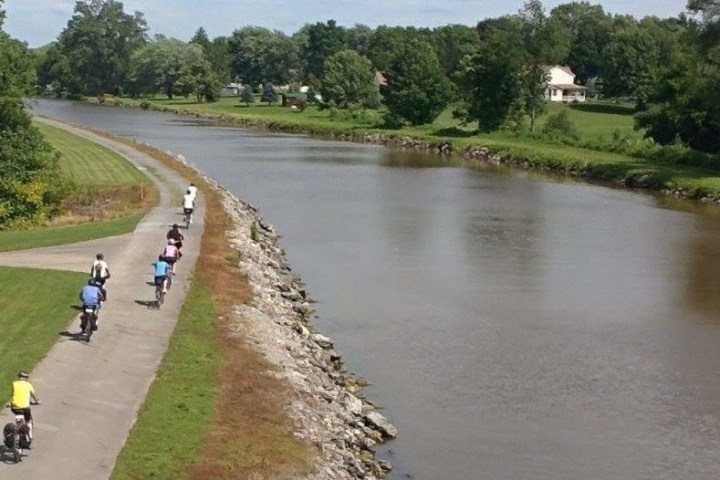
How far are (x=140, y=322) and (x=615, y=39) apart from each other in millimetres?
134978

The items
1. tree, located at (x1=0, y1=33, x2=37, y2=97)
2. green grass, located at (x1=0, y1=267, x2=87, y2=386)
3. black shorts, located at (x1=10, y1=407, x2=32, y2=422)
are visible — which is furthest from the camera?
tree, located at (x1=0, y1=33, x2=37, y2=97)

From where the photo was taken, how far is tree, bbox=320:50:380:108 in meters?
154

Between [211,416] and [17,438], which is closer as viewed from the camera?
[17,438]

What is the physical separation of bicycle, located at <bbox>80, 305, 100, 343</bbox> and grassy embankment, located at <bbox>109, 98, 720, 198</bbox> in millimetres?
52946

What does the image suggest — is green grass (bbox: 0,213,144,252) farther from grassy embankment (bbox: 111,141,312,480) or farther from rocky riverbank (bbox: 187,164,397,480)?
grassy embankment (bbox: 111,141,312,480)

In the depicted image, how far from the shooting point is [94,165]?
7062cm

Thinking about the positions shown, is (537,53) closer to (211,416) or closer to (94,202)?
(94,202)

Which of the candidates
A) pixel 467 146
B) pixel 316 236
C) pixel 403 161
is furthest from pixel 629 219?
pixel 467 146

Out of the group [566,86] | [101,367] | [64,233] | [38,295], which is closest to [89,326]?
[101,367]

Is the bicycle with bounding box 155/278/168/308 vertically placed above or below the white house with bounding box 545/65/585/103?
below

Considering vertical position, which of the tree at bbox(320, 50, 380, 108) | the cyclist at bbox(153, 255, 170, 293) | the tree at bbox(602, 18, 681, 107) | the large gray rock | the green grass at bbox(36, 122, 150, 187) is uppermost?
the tree at bbox(602, 18, 681, 107)

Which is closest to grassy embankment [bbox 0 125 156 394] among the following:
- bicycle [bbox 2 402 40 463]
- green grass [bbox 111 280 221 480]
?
green grass [bbox 111 280 221 480]

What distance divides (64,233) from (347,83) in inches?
4432

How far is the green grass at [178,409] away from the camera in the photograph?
62.9 ft
